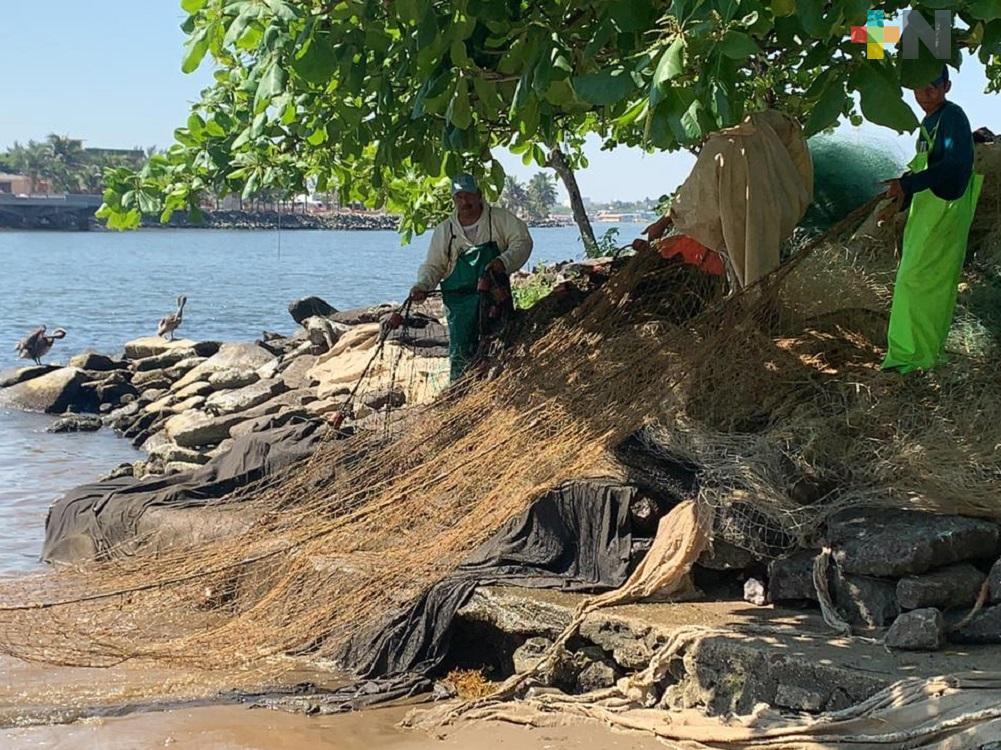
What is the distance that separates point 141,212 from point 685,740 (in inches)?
164

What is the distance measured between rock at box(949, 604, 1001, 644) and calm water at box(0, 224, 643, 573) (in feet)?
20.9

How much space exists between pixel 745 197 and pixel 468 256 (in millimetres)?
1955

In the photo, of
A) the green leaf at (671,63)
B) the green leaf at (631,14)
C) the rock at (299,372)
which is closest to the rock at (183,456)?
the rock at (299,372)

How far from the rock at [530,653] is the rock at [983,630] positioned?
172cm

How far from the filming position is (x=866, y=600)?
511 cm

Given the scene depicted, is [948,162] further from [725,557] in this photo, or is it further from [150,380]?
[150,380]

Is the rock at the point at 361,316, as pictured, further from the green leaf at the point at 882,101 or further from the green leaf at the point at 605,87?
the green leaf at the point at 882,101

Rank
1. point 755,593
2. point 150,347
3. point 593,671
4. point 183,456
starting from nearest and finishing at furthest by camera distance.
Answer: point 593,671
point 755,593
point 183,456
point 150,347

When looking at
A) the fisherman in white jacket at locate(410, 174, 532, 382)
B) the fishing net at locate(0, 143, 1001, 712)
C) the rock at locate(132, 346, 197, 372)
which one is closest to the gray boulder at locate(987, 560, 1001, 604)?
the fishing net at locate(0, 143, 1001, 712)

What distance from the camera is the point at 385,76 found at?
229 inches

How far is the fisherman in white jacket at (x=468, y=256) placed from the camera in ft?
25.1

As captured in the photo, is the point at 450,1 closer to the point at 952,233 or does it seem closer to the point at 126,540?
the point at 952,233

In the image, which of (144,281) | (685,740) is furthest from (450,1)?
(144,281)

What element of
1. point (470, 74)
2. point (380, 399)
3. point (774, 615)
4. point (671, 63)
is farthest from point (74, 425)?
point (671, 63)
